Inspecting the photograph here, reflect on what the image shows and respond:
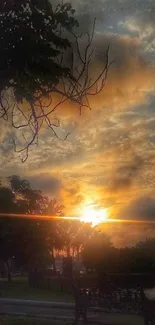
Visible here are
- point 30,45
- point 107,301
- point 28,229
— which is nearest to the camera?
point 30,45

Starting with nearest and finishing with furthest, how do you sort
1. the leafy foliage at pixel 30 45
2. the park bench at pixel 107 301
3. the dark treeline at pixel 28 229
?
the leafy foliage at pixel 30 45 < the park bench at pixel 107 301 < the dark treeline at pixel 28 229

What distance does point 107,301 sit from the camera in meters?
15.2

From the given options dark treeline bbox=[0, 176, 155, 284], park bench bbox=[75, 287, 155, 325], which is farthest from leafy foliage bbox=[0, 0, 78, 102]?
dark treeline bbox=[0, 176, 155, 284]

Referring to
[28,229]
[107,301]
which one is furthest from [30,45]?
[28,229]

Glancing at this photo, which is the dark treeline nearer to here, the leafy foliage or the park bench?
the park bench

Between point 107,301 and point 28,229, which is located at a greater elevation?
point 28,229

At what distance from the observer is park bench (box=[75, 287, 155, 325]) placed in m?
14.5

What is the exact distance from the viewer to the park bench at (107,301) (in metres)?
14.5

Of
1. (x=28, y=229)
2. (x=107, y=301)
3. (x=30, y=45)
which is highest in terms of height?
(x=28, y=229)

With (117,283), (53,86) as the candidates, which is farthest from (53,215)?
(53,86)

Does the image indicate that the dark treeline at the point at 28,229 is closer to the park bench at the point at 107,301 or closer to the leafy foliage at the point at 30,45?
the park bench at the point at 107,301

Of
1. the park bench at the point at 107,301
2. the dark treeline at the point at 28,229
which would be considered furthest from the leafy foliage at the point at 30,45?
the dark treeline at the point at 28,229

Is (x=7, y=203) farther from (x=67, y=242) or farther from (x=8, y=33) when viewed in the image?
(x=8, y=33)

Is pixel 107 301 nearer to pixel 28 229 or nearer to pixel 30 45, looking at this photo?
pixel 30 45
